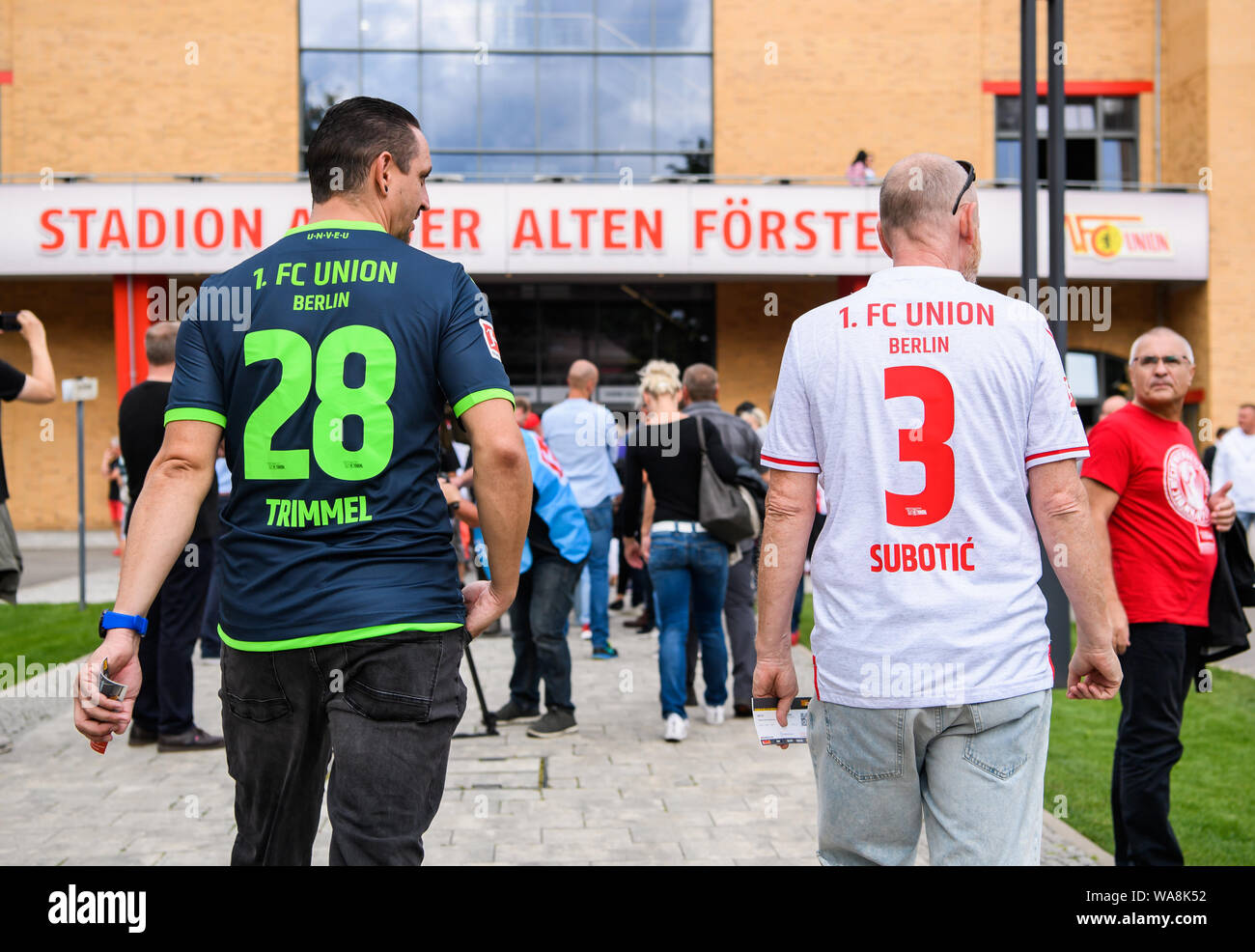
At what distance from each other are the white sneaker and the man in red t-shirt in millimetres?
2807

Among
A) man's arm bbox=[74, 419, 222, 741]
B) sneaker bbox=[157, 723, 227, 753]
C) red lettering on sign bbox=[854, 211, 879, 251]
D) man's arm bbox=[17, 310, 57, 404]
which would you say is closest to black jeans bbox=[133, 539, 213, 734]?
sneaker bbox=[157, 723, 227, 753]

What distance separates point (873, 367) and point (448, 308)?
35.1 inches

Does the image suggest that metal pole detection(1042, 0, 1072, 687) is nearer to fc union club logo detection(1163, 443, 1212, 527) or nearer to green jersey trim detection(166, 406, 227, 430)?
fc union club logo detection(1163, 443, 1212, 527)

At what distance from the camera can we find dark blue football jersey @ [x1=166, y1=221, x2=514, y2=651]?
7.48ft

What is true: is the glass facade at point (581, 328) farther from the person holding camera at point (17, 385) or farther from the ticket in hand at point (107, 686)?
the ticket in hand at point (107, 686)

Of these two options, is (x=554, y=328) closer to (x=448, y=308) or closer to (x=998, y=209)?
(x=998, y=209)

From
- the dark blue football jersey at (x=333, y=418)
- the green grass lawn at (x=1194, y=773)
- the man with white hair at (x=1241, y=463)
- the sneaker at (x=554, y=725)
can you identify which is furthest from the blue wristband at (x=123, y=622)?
the man with white hair at (x=1241, y=463)

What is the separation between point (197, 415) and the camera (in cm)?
236

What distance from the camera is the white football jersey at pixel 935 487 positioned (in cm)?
232

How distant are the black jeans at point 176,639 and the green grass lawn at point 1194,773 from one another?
3310 mm

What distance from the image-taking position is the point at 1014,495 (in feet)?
7.83

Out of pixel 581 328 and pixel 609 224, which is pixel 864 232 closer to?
pixel 609 224

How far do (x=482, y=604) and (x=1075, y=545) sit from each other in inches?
50.2
